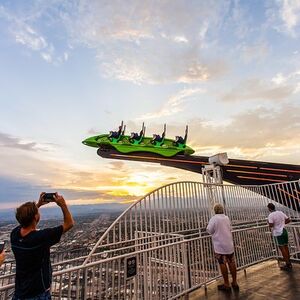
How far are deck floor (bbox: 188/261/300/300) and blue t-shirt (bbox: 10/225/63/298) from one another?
334 cm

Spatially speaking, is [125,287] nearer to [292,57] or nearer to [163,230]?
[163,230]

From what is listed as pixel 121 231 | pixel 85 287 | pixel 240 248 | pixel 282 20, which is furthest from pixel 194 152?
pixel 85 287

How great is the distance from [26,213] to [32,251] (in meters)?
0.34

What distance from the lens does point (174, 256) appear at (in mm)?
4551

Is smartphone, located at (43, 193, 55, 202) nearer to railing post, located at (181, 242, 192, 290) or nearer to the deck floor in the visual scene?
→ railing post, located at (181, 242, 192, 290)

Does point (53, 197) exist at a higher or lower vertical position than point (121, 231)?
higher

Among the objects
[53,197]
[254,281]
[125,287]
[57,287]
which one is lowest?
[254,281]

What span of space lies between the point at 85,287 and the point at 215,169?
5.49 m

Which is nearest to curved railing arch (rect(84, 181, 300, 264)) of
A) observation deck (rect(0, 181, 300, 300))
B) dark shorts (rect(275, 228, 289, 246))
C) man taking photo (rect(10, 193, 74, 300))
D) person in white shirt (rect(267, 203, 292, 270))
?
observation deck (rect(0, 181, 300, 300))

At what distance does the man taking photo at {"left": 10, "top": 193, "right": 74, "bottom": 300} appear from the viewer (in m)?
2.05

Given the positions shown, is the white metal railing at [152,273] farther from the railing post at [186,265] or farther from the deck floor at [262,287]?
the deck floor at [262,287]

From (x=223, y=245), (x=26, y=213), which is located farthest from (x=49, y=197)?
(x=223, y=245)

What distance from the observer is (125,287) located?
352 cm

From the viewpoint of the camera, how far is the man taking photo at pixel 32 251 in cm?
205
